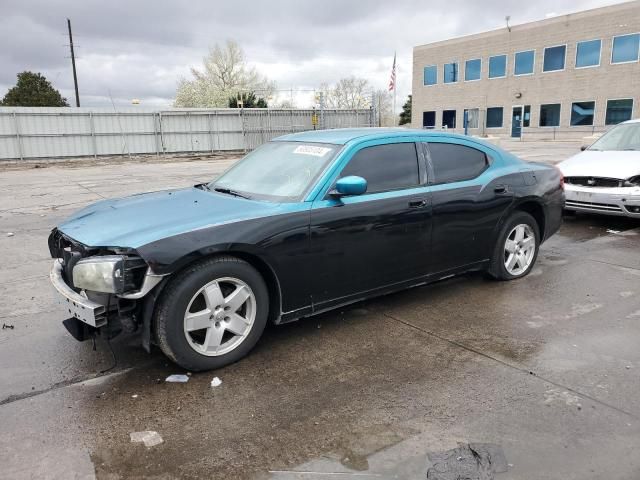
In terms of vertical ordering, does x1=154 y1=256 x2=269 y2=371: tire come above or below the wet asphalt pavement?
above

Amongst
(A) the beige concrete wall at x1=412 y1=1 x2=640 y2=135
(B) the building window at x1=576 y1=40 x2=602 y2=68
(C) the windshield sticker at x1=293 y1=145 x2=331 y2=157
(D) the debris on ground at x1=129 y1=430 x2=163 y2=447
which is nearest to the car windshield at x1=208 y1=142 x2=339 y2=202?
(C) the windshield sticker at x1=293 y1=145 x2=331 y2=157

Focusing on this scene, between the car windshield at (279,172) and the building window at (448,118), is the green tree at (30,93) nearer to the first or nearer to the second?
the building window at (448,118)

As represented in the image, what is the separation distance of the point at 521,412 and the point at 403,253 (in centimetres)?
166

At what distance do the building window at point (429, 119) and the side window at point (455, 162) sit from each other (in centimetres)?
4594

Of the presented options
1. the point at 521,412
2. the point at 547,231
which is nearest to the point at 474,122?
the point at 547,231

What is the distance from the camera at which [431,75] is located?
48.7 metres

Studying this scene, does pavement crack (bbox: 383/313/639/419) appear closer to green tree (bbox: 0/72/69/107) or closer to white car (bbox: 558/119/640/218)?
white car (bbox: 558/119/640/218)

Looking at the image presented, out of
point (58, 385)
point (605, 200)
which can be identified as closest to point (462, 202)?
point (58, 385)

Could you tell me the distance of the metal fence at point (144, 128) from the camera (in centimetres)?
2425

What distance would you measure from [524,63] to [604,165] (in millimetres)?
38007

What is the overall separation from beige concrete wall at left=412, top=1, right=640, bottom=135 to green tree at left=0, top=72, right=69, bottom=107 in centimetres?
3816

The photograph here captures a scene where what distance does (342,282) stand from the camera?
4035 mm

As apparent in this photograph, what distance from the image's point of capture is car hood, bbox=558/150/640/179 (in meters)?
7.57

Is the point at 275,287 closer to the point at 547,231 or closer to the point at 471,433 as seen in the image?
the point at 471,433
